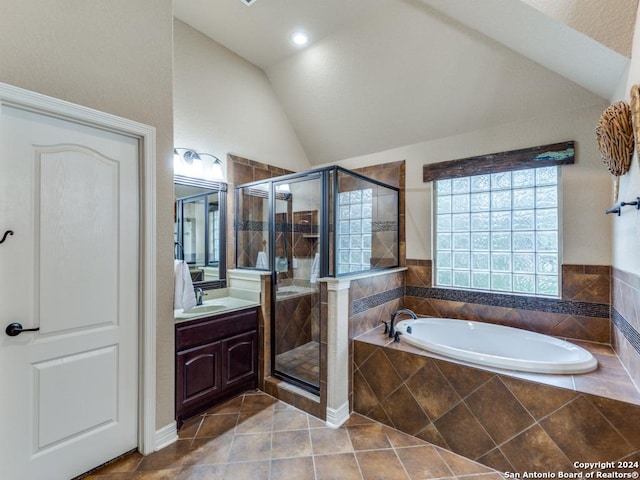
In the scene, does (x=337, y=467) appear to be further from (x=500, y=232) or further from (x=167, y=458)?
(x=500, y=232)

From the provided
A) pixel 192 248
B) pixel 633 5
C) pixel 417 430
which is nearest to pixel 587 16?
pixel 633 5

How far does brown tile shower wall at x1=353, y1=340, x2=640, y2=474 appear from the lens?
150 centimetres

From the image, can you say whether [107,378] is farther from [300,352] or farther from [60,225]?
[300,352]

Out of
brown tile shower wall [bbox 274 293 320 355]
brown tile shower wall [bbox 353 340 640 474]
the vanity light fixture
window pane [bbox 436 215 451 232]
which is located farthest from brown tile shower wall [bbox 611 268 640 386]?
the vanity light fixture

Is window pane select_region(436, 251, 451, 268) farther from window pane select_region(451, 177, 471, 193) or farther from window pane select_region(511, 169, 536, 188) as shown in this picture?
window pane select_region(511, 169, 536, 188)

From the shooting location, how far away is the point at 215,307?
2.63 m

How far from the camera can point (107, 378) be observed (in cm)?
175

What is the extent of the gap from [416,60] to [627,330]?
259cm

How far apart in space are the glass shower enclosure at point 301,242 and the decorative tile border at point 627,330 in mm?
1791

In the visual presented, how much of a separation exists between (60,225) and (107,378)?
0.96 metres

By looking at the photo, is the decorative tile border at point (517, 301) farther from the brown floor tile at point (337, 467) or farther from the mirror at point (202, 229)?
the mirror at point (202, 229)

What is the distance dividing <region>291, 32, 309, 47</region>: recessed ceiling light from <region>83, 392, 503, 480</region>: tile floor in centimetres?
342

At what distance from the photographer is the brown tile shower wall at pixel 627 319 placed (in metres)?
1.66

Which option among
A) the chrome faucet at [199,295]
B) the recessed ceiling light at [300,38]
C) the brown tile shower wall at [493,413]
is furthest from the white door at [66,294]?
the recessed ceiling light at [300,38]
